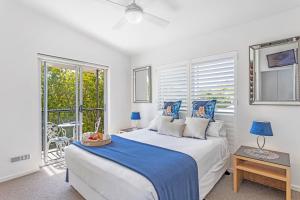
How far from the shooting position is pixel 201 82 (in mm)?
3496

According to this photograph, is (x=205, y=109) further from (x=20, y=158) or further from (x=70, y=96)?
(x=20, y=158)

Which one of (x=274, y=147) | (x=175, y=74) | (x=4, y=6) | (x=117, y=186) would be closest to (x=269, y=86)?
(x=274, y=147)

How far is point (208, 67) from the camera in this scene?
11.1ft

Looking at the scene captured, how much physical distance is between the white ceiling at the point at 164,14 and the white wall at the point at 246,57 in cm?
15

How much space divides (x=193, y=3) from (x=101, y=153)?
2.50 meters

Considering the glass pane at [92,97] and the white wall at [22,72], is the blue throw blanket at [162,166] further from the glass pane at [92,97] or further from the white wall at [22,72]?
the glass pane at [92,97]

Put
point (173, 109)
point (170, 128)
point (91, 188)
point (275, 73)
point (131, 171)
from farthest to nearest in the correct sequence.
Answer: point (173, 109)
point (170, 128)
point (275, 73)
point (91, 188)
point (131, 171)

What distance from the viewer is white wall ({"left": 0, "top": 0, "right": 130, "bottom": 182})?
2887mm

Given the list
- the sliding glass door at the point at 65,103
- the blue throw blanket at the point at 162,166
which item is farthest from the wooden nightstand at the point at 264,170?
the sliding glass door at the point at 65,103

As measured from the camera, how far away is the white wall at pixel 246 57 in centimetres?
251

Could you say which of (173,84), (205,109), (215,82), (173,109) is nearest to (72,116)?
(173,109)

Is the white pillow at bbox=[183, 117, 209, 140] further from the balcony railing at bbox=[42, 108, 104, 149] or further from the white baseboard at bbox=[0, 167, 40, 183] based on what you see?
the white baseboard at bbox=[0, 167, 40, 183]

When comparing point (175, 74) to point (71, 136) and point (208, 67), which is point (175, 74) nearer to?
point (208, 67)

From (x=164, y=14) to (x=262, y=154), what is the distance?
104 inches
